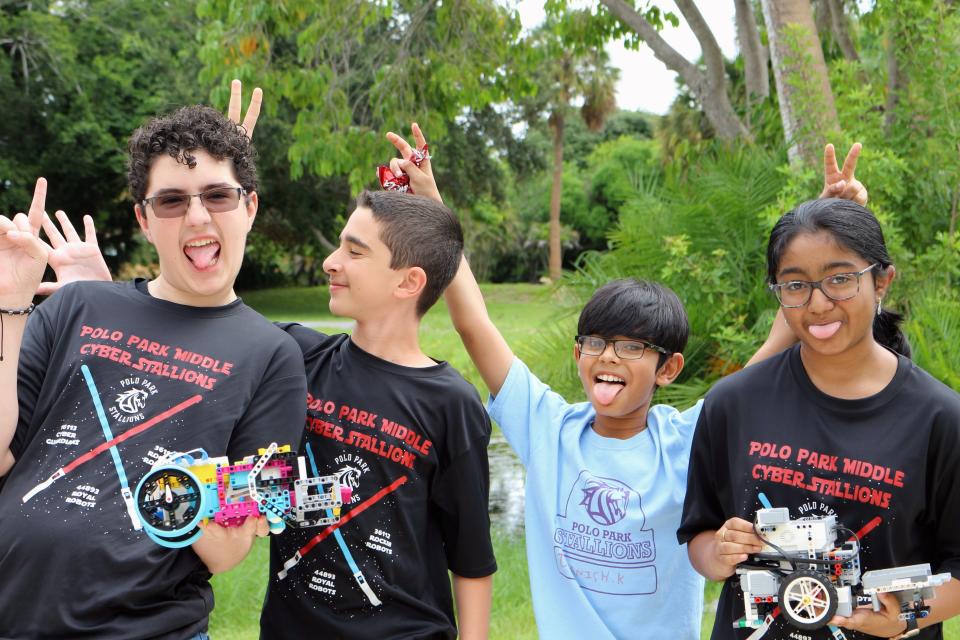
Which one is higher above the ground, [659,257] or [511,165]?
[511,165]

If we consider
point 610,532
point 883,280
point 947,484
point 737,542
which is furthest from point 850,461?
point 610,532

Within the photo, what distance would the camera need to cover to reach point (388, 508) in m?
2.54

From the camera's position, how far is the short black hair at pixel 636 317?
2908 millimetres

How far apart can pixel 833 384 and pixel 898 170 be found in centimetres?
459

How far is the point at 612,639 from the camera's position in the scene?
2.68m

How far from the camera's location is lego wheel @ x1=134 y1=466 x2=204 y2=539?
81.5 inches

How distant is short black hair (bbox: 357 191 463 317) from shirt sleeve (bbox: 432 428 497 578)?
→ 1.62 feet

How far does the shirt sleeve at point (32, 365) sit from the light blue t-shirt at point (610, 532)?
1407 mm

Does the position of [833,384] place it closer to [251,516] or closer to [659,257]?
[251,516]

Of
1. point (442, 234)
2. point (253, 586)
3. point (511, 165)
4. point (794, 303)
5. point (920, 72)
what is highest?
point (511, 165)

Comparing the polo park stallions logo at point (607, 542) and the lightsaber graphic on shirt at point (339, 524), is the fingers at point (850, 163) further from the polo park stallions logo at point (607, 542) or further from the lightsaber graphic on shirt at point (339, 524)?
the lightsaber graphic on shirt at point (339, 524)

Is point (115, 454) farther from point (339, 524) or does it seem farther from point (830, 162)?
point (830, 162)

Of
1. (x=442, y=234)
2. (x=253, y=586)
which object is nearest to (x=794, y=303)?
(x=442, y=234)

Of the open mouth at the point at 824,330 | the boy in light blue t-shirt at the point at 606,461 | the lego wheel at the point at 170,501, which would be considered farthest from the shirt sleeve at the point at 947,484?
the lego wheel at the point at 170,501
